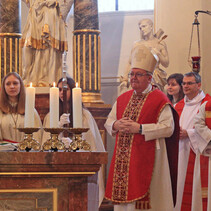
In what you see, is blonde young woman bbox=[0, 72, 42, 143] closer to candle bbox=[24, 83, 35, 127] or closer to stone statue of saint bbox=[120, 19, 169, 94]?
candle bbox=[24, 83, 35, 127]

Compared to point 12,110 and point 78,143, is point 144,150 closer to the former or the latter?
point 12,110

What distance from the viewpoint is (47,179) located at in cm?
268

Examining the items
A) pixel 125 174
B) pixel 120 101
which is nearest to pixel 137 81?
pixel 120 101

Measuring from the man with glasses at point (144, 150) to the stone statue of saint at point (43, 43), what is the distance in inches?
121

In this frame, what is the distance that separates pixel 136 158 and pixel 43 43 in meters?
3.63

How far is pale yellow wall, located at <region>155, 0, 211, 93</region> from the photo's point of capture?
993cm

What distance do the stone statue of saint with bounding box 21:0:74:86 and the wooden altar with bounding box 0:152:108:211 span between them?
18.5 feet

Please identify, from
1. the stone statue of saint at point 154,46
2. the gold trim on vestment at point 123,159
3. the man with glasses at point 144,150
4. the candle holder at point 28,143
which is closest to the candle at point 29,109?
the candle holder at point 28,143

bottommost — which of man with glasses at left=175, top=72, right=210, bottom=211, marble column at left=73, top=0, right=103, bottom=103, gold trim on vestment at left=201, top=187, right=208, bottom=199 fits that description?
gold trim on vestment at left=201, top=187, right=208, bottom=199

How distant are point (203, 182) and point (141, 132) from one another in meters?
1.31

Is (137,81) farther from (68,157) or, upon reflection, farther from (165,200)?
(68,157)

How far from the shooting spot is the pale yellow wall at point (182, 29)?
993 centimetres

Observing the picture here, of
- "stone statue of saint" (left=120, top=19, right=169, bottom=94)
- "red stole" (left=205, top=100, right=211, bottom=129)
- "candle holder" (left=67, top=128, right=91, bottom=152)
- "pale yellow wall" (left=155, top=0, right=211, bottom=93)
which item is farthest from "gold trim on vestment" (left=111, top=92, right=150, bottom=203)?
"pale yellow wall" (left=155, top=0, right=211, bottom=93)

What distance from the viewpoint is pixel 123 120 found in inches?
205
